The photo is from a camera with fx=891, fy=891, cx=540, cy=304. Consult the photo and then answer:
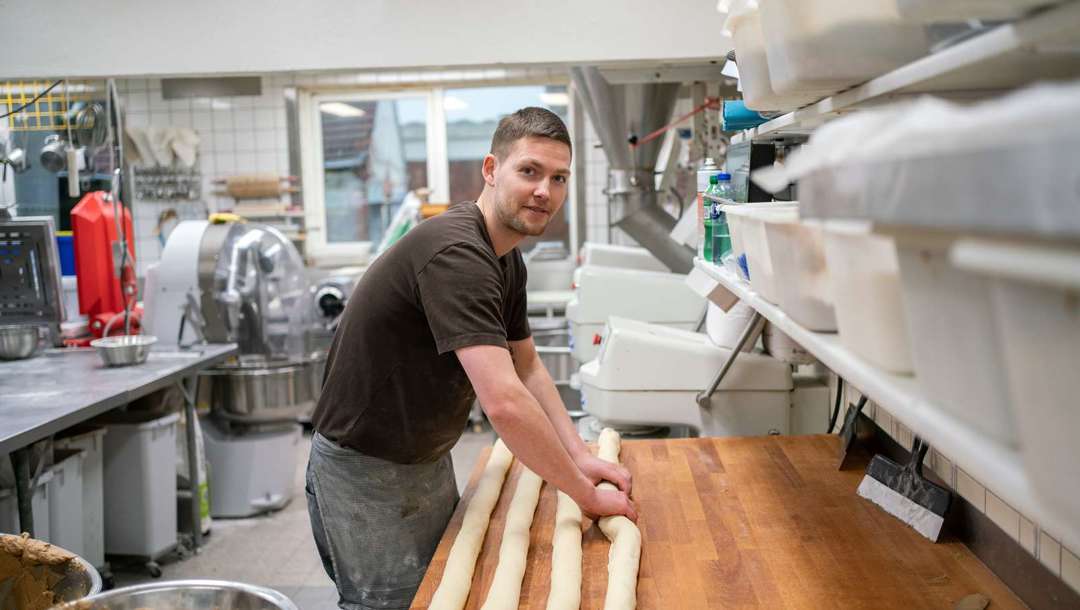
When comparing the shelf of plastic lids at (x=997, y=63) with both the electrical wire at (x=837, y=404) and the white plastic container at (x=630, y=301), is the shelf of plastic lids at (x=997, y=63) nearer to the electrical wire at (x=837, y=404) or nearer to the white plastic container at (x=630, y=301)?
the electrical wire at (x=837, y=404)

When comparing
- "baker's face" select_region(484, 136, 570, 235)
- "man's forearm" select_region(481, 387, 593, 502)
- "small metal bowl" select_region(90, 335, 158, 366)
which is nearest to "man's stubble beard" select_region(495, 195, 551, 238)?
"baker's face" select_region(484, 136, 570, 235)

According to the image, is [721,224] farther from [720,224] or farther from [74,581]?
[74,581]

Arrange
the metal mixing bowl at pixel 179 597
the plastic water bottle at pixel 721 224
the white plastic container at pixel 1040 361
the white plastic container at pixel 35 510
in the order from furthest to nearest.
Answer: the white plastic container at pixel 35 510 → the plastic water bottle at pixel 721 224 → the metal mixing bowl at pixel 179 597 → the white plastic container at pixel 1040 361

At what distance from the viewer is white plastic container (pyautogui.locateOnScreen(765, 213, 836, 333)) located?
1.14m

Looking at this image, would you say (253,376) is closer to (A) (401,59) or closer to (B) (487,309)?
(A) (401,59)

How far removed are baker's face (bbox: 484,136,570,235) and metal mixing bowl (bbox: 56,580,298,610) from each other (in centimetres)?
87

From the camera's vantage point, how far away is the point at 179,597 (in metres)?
1.45

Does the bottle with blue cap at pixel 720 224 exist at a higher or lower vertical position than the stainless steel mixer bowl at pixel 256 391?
higher

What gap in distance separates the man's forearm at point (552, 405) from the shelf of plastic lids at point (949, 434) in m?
1.09

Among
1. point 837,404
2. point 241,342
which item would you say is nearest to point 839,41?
point 837,404

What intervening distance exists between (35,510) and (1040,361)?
10.3 feet

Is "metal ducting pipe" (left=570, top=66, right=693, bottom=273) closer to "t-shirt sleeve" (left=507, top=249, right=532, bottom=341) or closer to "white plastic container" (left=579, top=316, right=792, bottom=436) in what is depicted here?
"white plastic container" (left=579, top=316, right=792, bottom=436)

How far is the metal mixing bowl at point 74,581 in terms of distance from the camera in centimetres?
165

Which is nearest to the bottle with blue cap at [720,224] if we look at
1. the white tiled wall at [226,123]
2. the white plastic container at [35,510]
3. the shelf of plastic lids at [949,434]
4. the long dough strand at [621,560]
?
the long dough strand at [621,560]
